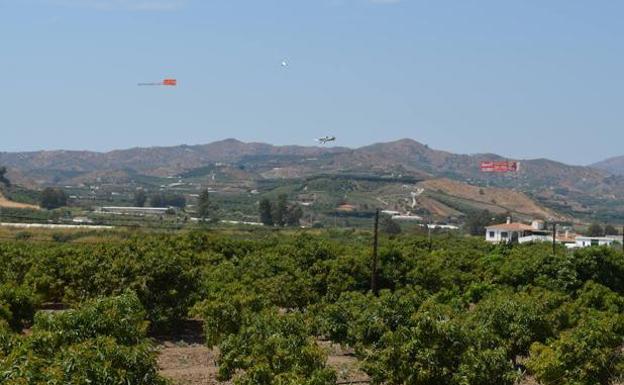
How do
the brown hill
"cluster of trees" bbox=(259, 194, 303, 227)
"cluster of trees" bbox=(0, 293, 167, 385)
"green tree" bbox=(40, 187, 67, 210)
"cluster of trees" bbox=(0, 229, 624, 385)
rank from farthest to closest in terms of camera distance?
"green tree" bbox=(40, 187, 67, 210) < "cluster of trees" bbox=(259, 194, 303, 227) < the brown hill < "cluster of trees" bbox=(0, 229, 624, 385) < "cluster of trees" bbox=(0, 293, 167, 385)

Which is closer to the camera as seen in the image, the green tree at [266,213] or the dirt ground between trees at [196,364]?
the dirt ground between trees at [196,364]

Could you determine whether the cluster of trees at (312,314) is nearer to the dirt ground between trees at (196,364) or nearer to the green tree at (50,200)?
the dirt ground between trees at (196,364)

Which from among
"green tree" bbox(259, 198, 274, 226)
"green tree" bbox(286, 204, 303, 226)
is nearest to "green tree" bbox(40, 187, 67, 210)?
"green tree" bbox(259, 198, 274, 226)

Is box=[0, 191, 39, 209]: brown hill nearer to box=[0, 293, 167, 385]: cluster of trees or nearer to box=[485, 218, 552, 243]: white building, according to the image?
box=[485, 218, 552, 243]: white building

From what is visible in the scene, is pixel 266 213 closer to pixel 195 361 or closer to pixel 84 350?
pixel 195 361

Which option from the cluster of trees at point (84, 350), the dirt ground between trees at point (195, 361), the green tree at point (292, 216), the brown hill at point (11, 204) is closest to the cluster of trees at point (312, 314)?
the cluster of trees at point (84, 350)

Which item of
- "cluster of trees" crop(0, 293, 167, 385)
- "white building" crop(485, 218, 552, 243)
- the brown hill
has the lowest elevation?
"white building" crop(485, 218, 552, 243)

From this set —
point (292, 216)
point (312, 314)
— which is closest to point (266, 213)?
point (292, 216)

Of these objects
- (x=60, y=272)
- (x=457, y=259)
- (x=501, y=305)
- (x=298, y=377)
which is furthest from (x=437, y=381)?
(x=457, y=259)

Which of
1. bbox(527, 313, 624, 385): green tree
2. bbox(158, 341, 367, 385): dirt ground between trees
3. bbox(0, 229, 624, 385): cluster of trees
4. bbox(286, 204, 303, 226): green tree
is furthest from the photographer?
bbox(286, 204, 303, 226): green tree

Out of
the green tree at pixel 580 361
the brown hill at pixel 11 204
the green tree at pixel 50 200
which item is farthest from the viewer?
the green tree at pixel 50 200
